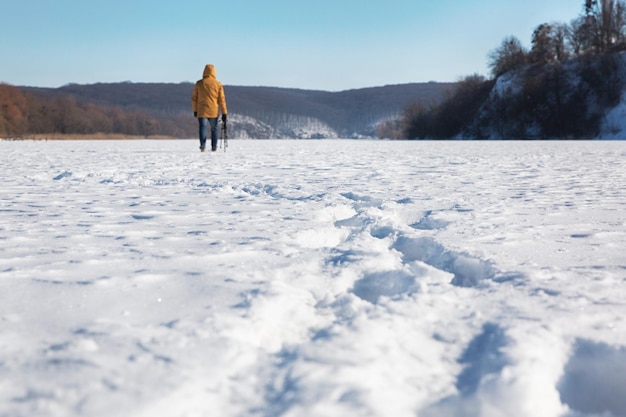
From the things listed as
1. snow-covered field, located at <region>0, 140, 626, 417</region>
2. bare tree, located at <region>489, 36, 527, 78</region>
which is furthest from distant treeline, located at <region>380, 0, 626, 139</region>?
snow-covered field, located at <region>0, 140, 626, 417</region>

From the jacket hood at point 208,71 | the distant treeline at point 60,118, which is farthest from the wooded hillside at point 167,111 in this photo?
the jacket hood at point 208,71

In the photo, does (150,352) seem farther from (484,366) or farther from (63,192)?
(63,192)

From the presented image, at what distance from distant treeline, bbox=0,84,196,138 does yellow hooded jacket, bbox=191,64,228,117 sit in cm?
6113

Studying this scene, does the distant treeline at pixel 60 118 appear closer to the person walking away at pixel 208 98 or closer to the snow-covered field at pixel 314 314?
the person walking away at pixel 208 98

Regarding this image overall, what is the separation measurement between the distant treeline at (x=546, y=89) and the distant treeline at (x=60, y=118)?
4998 cm

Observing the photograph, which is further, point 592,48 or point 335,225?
point 592,48

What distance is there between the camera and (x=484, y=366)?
135 cm

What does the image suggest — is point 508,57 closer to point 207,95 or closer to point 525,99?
point 525,99

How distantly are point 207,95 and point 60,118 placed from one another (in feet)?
269

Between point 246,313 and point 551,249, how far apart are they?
150 cm

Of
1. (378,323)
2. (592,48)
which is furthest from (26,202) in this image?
(592,48)

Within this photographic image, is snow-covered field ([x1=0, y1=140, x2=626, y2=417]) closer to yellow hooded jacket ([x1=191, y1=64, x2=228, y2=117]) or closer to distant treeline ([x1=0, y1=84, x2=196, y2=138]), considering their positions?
yellow hooded jacket ([x1=191, y1=64, x2=228, y2=117])

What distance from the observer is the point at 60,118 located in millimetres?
84875

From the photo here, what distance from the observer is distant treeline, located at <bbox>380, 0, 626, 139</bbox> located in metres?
53.6
